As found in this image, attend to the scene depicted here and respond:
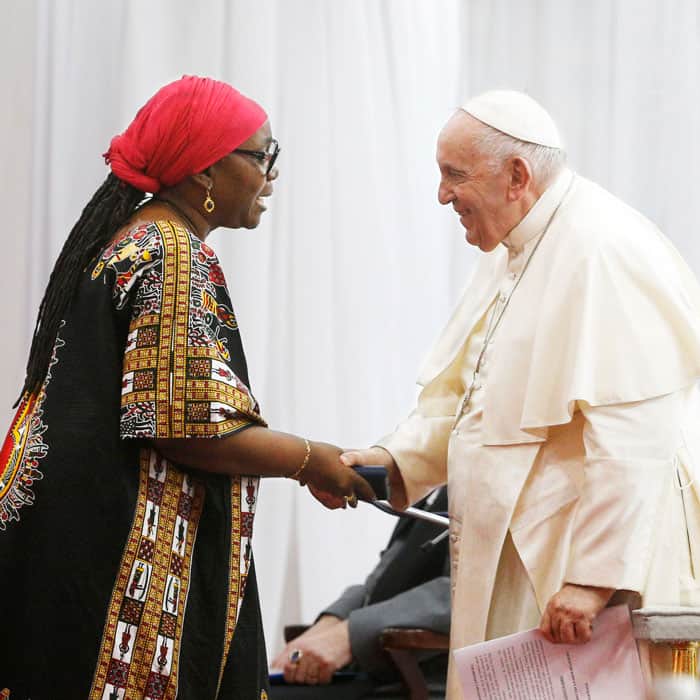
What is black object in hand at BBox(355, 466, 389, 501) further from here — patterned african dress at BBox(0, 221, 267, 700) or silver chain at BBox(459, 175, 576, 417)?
patterned african dress at BBox(0, 221, 267, 700)

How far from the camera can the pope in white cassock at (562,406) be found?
7.50ft

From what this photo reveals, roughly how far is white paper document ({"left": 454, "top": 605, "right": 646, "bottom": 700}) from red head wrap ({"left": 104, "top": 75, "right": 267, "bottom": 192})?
116 centimetres

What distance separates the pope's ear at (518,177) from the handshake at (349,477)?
0.72 m

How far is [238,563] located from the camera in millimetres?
2354

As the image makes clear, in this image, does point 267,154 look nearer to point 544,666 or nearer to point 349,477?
point 349,477

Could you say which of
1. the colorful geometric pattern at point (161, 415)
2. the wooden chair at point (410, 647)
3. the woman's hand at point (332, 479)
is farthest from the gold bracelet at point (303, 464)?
the wooden chair at point (410, 647)

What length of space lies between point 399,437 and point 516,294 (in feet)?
1.83

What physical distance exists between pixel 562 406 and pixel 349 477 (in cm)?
52

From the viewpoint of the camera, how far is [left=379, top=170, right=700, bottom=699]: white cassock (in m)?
2.29

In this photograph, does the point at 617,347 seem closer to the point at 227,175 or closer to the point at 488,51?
the point at 227,175

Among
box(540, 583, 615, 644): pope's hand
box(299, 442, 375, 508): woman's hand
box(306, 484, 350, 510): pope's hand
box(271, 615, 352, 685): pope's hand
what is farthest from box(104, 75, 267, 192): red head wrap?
box(271, 615, 352, 685): pope's hand

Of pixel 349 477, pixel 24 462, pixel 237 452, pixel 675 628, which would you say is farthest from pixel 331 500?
A: pixel 675 628

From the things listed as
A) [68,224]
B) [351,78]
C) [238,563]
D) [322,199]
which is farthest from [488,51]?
[238,563]

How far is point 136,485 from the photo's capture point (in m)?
2.27
